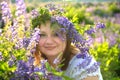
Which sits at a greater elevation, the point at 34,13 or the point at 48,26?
the point at 34,13

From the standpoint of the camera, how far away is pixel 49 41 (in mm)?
2902

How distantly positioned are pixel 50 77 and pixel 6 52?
0.45 metres

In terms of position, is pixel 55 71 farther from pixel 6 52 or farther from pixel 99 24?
pixel 99 24

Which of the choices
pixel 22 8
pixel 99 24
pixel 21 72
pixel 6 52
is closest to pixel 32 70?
pixel 21 72

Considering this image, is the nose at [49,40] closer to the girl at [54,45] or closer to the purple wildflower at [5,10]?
the girl at [54,45]

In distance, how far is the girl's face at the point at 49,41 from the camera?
2.89m

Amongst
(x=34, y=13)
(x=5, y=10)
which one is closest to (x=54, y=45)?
(x=34, y=13)

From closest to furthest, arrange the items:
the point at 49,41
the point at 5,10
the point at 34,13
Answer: the point at 5,10
the point at 49,41
the point at 34,13

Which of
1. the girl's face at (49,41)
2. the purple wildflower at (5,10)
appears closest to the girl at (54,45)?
the girl's face at (49,41)

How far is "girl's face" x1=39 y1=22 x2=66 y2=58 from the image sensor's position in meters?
2.89

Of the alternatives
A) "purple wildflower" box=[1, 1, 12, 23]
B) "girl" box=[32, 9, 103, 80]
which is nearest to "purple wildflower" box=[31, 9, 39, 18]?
"girl" box=[32, 9, 103, 80]

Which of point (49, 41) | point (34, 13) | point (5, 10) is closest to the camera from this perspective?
point (5, 10)

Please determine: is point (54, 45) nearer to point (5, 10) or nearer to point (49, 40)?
point (49, 40)

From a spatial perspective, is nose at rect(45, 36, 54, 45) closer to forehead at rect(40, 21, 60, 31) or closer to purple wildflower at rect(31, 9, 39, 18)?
forehead at rect(40, 21, 60, 31)
